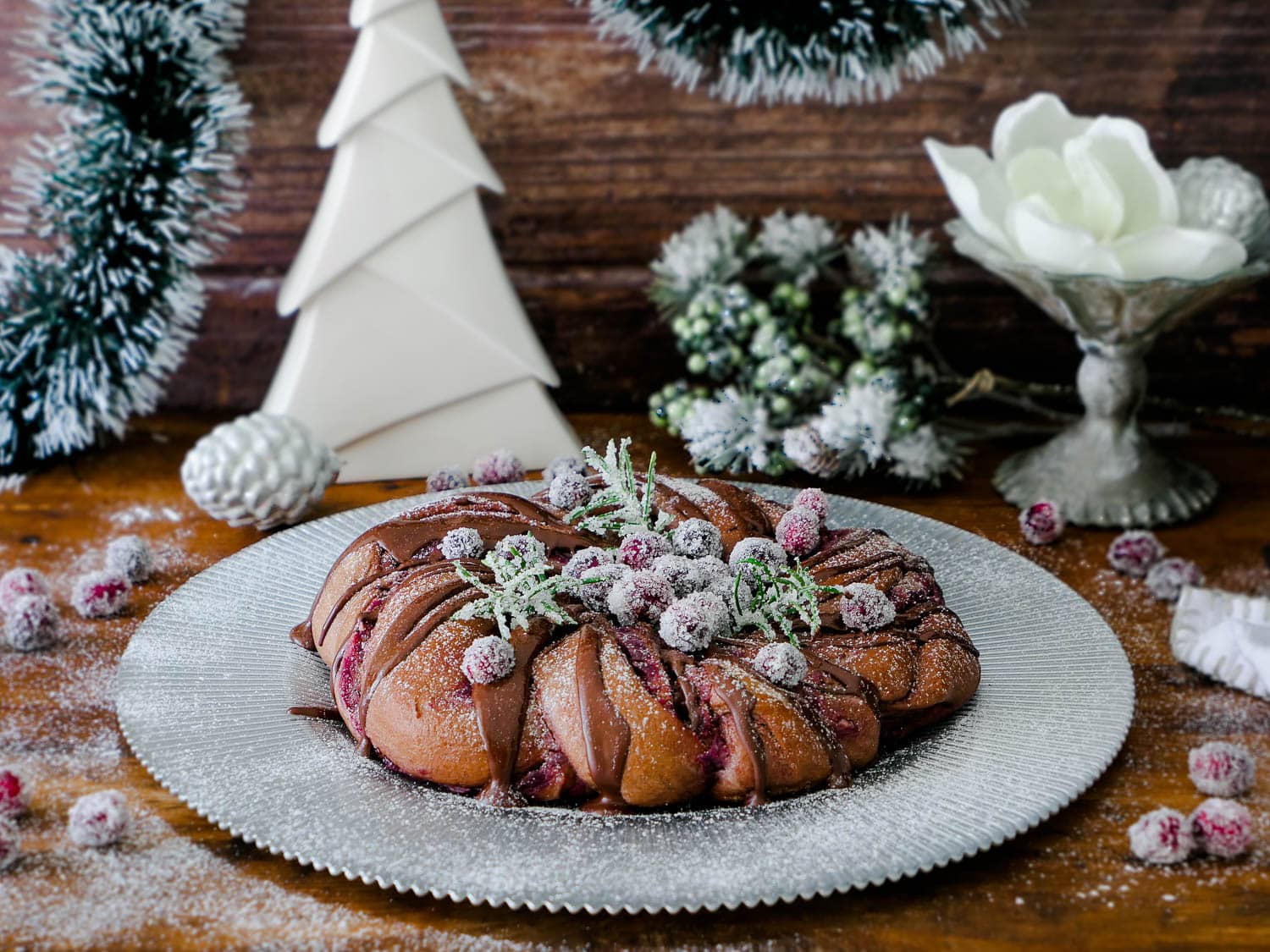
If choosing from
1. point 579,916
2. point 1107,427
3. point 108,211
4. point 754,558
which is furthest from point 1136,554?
point 108,211

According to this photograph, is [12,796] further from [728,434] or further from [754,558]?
[728,434]

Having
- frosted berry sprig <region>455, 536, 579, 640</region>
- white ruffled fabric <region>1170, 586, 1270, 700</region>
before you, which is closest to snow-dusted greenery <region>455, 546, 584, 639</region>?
frosted berry sprig <region>455, 536, 579, 640</region>

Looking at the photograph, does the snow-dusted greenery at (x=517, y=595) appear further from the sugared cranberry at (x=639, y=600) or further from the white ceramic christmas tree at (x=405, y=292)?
the white ceramic christmas tree at (x=405, y=292)

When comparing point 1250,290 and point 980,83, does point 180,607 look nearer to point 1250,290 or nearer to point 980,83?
point 980,83

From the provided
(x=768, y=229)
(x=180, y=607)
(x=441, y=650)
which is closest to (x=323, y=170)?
(x=768, y=229)

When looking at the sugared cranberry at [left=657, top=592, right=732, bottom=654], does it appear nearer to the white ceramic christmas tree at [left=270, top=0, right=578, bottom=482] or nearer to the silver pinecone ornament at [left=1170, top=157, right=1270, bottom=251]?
the white ceramic christmas tree at [left=270, top=0, right=578, bottom=482]
